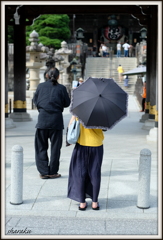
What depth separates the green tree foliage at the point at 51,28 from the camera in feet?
133

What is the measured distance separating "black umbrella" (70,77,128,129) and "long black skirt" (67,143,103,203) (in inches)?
16.3

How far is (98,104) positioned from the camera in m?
5.63

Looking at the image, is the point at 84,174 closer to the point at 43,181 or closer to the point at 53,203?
the point at 53,203

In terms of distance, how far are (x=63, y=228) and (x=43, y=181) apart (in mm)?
2230

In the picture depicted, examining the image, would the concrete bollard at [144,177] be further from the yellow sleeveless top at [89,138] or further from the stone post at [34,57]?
the stone post at [34,57]

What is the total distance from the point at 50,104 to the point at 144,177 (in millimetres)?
2253

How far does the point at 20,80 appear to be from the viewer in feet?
58.7

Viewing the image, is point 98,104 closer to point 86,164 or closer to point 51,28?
point 86,164

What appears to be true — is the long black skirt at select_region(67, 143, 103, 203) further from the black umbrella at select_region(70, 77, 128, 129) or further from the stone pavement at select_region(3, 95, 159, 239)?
the black umbrella at select_region(70, 77, 128, 129)

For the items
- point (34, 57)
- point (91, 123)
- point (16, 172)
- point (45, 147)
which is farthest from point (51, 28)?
point (91, 123)

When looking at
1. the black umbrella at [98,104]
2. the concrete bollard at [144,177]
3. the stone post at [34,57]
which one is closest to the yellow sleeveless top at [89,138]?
the black umbrella at [98,104]

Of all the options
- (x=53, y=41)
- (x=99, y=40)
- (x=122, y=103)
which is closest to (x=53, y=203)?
(x=122, y=103)

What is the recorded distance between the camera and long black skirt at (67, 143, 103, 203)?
584 centimetres

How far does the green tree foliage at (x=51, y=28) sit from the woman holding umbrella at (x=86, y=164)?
35.2m
